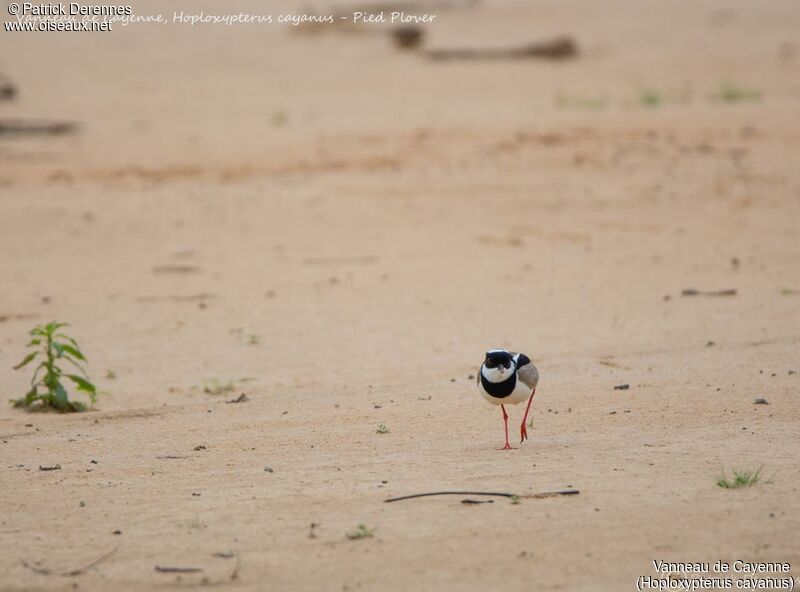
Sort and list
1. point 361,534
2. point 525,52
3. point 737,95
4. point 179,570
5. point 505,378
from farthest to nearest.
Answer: point 525,52 < point 737,95 < point 505,378 < point 361,534 < point 179,570

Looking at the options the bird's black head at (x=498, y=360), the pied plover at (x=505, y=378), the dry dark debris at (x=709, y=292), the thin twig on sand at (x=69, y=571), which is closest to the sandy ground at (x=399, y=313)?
the thin twig on sand at (x=69, y=571)

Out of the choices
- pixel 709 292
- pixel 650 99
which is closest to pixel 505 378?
pixel 709 292

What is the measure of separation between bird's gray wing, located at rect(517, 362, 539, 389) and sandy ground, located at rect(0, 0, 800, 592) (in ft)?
1.14

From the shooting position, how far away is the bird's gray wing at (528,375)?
5543 millimetres

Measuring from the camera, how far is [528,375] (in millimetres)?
5582

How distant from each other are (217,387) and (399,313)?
225 centimetres

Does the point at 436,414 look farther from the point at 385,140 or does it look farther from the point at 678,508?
the point at 385,140

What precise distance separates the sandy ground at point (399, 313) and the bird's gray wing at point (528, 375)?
35cm

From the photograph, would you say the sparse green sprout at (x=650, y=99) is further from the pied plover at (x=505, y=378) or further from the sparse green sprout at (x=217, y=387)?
the pied plover at (x=505, y=378)

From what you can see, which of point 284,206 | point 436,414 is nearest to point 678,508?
point 436,414

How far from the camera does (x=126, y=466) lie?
5723 mm

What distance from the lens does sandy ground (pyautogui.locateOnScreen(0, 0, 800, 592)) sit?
15.6ft

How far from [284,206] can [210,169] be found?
6.59 ft

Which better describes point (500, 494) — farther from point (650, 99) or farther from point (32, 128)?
point (32, 128)
